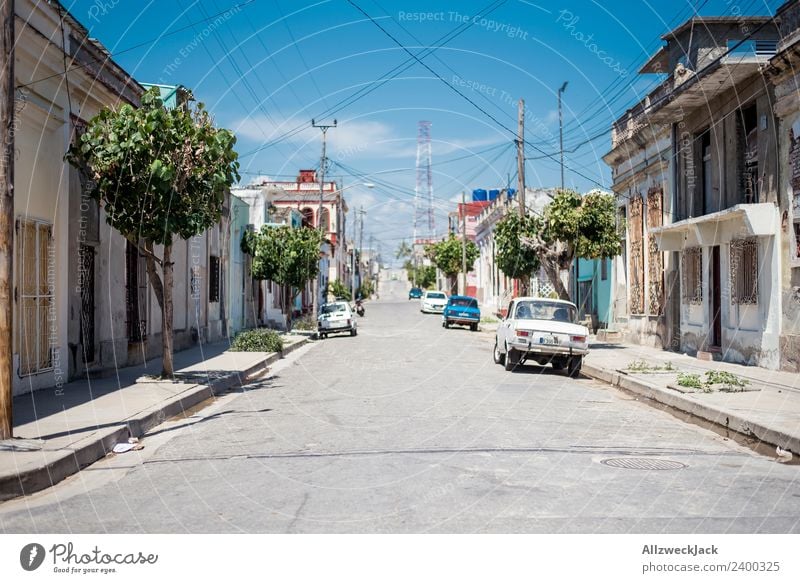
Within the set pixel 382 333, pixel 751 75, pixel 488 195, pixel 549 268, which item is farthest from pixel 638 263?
pixel 488 195

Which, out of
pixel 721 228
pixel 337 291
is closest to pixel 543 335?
pixel 721 228

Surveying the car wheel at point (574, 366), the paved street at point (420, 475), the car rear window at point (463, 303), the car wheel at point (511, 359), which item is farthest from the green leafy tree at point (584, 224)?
the car rear window at point (463, 303)

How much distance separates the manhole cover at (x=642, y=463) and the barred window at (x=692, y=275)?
14672mm

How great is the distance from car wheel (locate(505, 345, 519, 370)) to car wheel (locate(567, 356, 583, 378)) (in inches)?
49.2

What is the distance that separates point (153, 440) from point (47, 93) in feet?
24.0

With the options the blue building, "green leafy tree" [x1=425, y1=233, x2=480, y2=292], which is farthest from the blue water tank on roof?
the blue building

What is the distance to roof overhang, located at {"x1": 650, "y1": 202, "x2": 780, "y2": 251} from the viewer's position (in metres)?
17.0

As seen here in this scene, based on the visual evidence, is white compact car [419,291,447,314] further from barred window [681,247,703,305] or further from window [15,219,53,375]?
window [15,219,53,375]

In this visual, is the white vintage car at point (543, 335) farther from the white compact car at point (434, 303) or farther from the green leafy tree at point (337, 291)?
the green leafy tree at point (337, 291)

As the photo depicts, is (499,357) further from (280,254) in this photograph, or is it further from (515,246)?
(280,254)

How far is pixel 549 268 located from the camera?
25.3m

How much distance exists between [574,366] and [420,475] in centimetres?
1192

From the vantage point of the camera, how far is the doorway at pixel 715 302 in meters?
20.8

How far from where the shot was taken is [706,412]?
1167 cm
